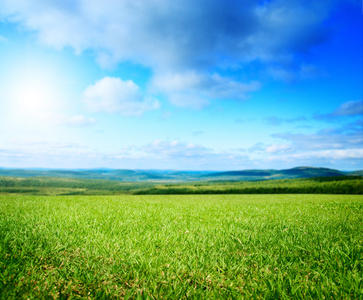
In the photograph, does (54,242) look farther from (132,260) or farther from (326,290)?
(326,290)

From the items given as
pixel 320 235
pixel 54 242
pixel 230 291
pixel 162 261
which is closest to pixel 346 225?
pixel 320 235

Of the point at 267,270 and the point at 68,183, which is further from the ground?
the point at 267,270

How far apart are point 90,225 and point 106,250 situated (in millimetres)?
1659

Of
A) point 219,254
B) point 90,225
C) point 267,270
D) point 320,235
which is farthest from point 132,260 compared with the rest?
point 320,235

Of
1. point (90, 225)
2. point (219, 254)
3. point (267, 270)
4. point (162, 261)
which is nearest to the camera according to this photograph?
point (267, 270)

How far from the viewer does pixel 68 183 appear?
138 m

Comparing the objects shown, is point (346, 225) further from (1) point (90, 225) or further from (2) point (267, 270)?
(1) point (90, 225)

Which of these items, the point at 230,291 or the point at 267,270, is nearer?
the point at 230,291

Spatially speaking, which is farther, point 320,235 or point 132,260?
point 320,235

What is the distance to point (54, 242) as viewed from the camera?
3.58 metres

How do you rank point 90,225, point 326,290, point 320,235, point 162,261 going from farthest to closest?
point 90,225 < point 320,235 < point 162,261 < point 326,290

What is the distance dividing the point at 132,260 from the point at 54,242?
1605 millimetres

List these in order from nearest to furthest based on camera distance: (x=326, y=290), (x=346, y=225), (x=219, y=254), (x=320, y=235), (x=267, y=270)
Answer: (x=326, y=290) → (x=267, y=270) → (x=219, y=254) → (x=320, y=235) → (x=346, y=225)

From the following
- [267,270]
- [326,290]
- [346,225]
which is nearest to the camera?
[326,290]
